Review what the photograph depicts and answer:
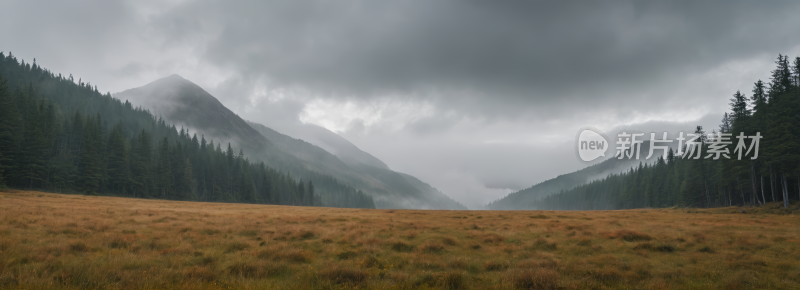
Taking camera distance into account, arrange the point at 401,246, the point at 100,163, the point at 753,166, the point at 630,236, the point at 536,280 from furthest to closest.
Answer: the point at 100,163 < the point at 753,166 < the point at 630,236 < the point at 401,246 < the point at 536,280

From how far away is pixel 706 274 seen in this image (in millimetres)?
12914

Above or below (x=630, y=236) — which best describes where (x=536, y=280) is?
above

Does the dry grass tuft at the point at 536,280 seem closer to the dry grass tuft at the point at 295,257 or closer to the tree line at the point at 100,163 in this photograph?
→ the dry grass tuft at the point at 295,257

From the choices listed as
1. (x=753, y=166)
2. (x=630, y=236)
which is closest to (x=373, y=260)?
(x=630, y=236)

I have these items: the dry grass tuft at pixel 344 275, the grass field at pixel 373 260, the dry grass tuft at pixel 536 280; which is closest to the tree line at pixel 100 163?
the grass field at pixel 373 260

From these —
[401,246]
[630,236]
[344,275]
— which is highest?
[344,275]

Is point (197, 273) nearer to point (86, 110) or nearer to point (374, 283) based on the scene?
point (374, 283)

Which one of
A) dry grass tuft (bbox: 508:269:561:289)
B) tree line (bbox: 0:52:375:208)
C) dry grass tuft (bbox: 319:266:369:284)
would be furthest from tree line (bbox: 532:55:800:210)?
tree line (bbox: 0:52:375:208)

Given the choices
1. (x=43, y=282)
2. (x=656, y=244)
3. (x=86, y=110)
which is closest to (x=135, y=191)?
(x=43, y=282)

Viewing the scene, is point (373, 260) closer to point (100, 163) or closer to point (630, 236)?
point (630, 236)

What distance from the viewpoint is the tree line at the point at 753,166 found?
4550 cm

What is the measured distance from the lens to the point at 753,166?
54.5 meters

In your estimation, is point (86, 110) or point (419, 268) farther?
point (86, 110)

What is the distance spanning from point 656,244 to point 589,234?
16.9ft
